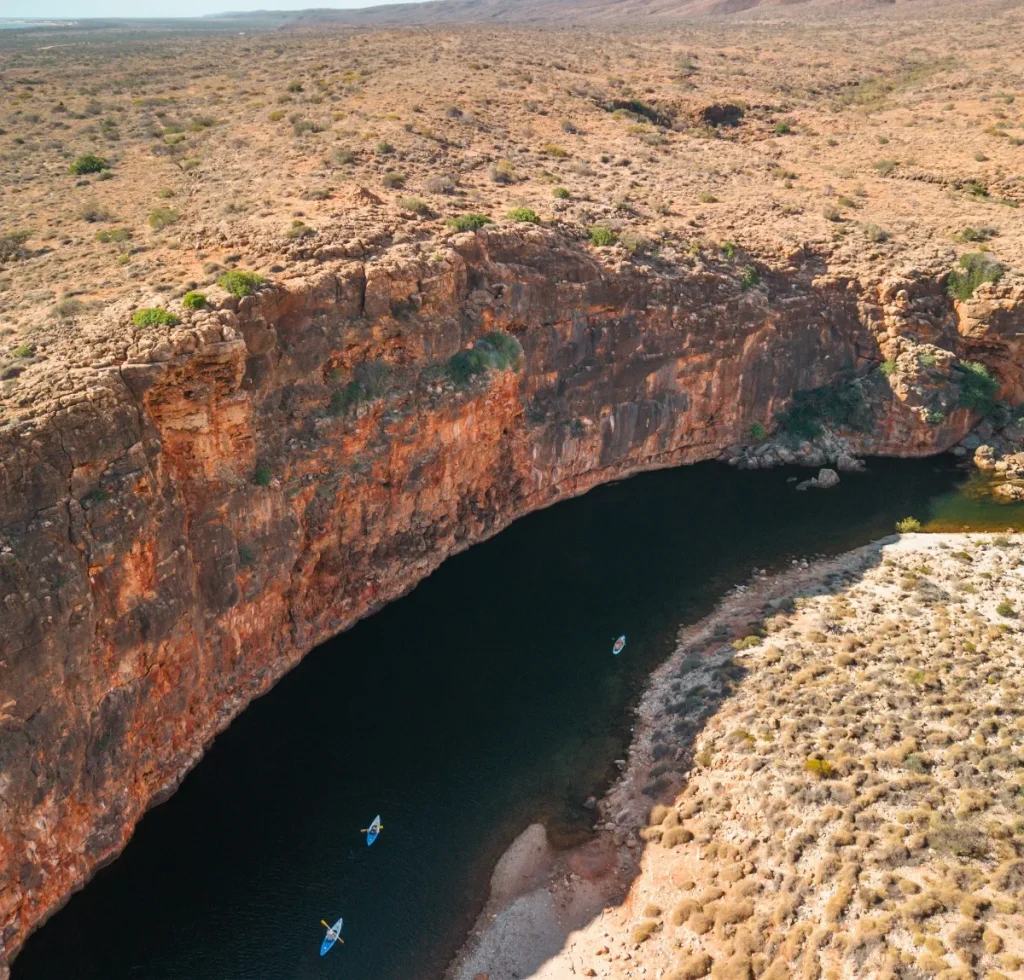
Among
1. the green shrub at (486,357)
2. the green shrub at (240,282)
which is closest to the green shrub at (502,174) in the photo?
the green shrub at (486,357)

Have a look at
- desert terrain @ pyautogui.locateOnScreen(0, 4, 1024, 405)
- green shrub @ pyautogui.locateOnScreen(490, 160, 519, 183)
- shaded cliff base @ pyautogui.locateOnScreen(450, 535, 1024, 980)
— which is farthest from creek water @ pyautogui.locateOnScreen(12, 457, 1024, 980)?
green shrub @ pyautogui.locateOnScreen(490, 160, 519, 183)

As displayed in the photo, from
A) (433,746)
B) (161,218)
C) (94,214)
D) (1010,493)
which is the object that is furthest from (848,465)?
(94,214)

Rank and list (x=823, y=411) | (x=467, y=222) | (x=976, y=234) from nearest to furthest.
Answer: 1. (x=467, y=222)
2. (x=823, y=411)
3. (x=976, y=234)

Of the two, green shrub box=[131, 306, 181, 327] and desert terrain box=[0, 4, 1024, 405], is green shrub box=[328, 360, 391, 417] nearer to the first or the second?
desert terrain box=[0, 4, 1024, 405]

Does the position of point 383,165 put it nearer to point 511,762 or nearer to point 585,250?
point 585,250

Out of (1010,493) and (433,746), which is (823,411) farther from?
(433,746)

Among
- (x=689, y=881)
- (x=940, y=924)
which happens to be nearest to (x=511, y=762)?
(x=689, y=881)
